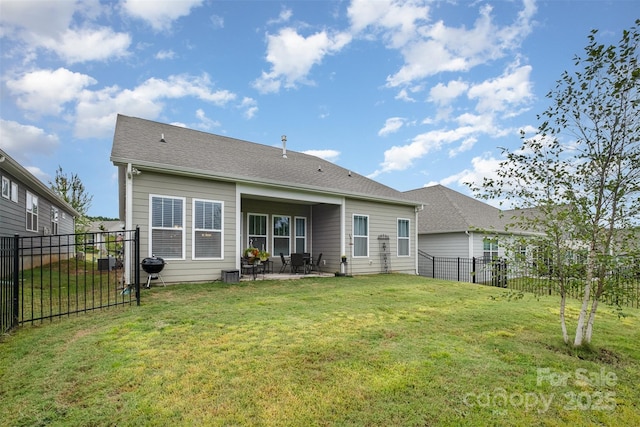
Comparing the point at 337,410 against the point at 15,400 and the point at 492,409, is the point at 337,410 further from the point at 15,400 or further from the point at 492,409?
the point at 15,400

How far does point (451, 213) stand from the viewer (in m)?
17.3

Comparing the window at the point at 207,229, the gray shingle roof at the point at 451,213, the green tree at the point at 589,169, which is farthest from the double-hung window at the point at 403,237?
the green tree at the point at 589,169

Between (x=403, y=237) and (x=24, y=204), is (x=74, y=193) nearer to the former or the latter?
(x=24, y=204)

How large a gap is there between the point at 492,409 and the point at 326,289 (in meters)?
6.10

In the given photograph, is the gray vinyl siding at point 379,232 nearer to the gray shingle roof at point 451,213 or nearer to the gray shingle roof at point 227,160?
the gray shingle roof at point 227,160

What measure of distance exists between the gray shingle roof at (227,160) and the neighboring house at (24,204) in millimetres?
3339

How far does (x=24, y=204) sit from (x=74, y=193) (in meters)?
17.7

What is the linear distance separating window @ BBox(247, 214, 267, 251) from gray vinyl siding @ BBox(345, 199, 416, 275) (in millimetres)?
3115

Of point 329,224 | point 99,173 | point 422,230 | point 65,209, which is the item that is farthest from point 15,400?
point 65,209

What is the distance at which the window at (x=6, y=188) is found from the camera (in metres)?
10.0

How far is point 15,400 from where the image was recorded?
2.72m

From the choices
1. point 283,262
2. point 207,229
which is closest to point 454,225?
point 283,262

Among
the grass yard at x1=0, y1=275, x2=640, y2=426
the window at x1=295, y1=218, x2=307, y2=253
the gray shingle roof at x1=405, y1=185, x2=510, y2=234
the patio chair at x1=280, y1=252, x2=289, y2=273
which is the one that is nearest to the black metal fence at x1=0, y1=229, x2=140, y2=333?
the grass yard at x1=0, y1=275, x2=640, y2=426

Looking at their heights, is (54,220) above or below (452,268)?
above
